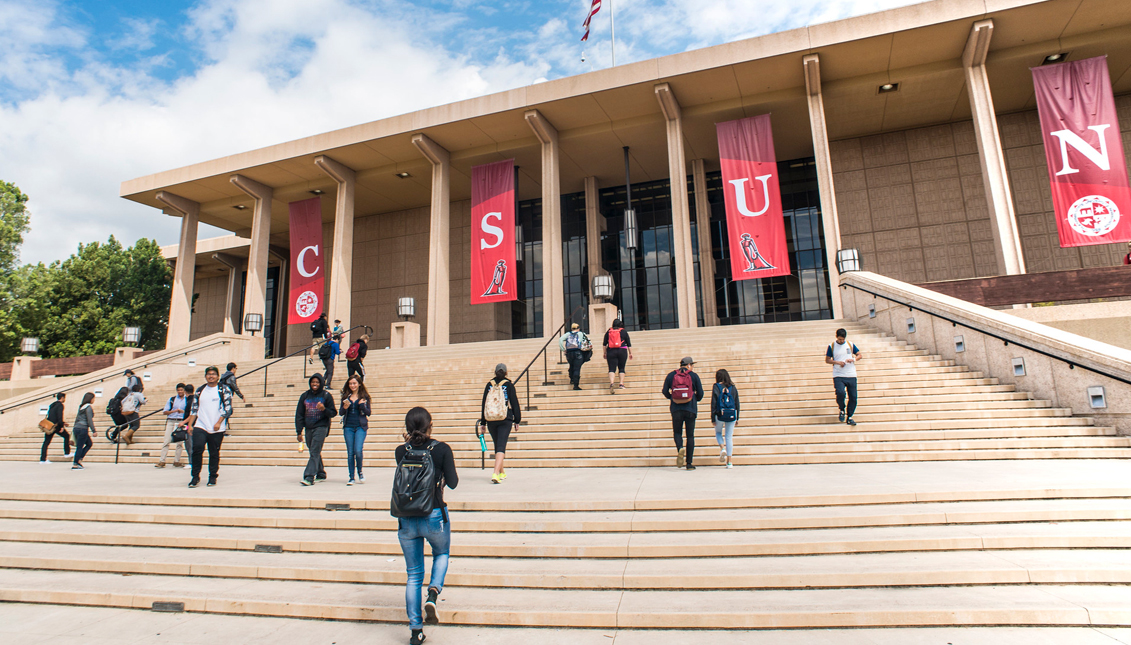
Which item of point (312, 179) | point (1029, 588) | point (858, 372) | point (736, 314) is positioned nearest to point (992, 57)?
point (736, 314)

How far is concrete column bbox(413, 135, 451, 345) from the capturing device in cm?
2177

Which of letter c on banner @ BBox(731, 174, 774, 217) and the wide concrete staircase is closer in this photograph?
the wide concrete staircase

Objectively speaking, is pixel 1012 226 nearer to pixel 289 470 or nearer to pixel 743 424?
pixel 743 424

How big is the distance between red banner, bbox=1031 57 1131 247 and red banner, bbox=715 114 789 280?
704 centimetres

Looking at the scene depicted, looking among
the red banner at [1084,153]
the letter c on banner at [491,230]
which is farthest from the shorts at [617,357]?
the red banner at [1084,153]

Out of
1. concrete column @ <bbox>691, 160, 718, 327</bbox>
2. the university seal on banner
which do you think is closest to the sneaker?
the university seal on banner

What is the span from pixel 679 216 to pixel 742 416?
11.0m

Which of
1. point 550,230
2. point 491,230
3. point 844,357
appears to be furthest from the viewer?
point 491,230

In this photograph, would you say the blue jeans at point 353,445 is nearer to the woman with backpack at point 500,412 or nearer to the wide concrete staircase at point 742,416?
the woman with backpack at point 500,412

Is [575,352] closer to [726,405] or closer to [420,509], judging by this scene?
[726,405]

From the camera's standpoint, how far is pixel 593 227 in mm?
24656

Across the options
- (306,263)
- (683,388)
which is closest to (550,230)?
(306,263)

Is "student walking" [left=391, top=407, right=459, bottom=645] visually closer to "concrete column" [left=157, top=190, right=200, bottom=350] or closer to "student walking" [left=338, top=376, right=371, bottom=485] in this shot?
"student walking" [left=338, top=376, right=371, bottom=485]

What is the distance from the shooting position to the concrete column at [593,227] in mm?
24344
